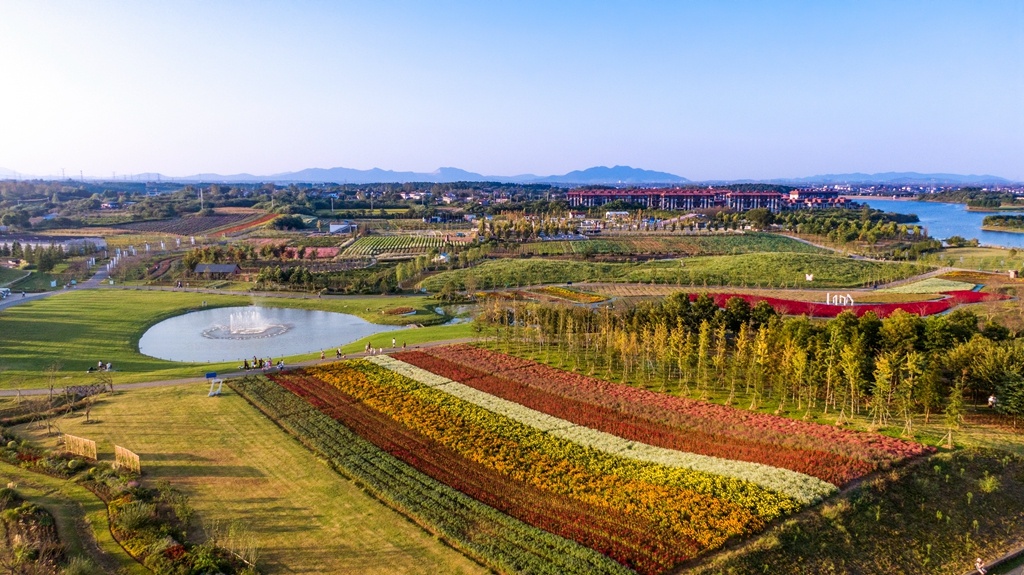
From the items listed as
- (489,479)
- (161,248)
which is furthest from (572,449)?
(161,248)

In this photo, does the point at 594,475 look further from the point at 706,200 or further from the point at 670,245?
the point at 706,200

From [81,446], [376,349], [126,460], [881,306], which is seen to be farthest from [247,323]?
[881,306]

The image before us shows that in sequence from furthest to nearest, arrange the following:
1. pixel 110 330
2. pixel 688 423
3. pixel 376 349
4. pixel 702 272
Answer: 1. pixel 702 272
2. pixel 110 330
3. pixel 376 349
4. pixel 688 423

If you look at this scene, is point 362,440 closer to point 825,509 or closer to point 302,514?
point 302,514

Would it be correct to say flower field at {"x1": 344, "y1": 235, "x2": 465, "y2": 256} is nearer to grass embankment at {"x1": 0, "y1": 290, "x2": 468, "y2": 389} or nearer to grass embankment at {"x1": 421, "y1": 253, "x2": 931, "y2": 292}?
grass embankment at {"x1": 421, "y1": 253, "x2": 931, "y2": 292}

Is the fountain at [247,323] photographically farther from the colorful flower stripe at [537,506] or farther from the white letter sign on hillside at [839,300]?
the white letter sign on hillside at [839,300]

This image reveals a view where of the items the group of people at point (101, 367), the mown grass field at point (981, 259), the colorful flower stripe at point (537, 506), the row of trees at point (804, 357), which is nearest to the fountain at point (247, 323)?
the group of people at point (101, 367)

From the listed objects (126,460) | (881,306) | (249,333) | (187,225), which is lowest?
(249,333)
